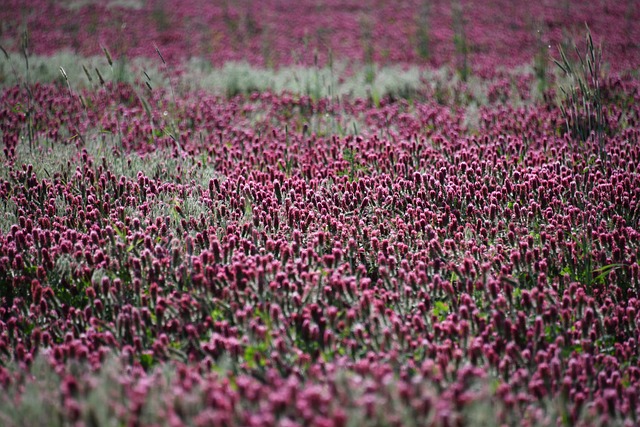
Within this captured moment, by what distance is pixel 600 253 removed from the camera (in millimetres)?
4086

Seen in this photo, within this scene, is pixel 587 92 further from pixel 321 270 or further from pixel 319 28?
A: pixel 319 28

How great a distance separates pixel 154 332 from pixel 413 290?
1.72 m

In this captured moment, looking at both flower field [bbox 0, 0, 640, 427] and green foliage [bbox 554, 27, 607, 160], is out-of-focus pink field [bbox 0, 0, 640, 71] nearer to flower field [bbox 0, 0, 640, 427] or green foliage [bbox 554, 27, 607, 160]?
green foliage [bbox 554, 27, 607, 160]

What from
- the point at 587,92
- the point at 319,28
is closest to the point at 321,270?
the point at 587,92

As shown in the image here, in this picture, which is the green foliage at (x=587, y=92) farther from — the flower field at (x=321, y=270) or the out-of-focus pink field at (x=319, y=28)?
the out-of-focus pink field at (x=319, y=28)

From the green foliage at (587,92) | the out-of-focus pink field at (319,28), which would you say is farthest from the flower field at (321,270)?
the out-of-focus pink field at (319,28)

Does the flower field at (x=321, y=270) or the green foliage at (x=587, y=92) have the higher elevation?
the green foliage at (x=587, y=92)

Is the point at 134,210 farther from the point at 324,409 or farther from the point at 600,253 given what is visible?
the point at 600,253

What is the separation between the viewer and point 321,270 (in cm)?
393

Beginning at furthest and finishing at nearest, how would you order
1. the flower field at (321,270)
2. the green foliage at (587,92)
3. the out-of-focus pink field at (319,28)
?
1. the out-of-focus pink field at (319,28)
2. the green foliage at (587,92)
3. the flower field at (321,270)

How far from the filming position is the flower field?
8.71 feet

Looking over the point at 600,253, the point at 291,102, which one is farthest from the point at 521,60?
the point at 600,253

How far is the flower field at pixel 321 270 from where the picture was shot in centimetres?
265

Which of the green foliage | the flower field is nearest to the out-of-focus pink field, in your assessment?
the green foliage
